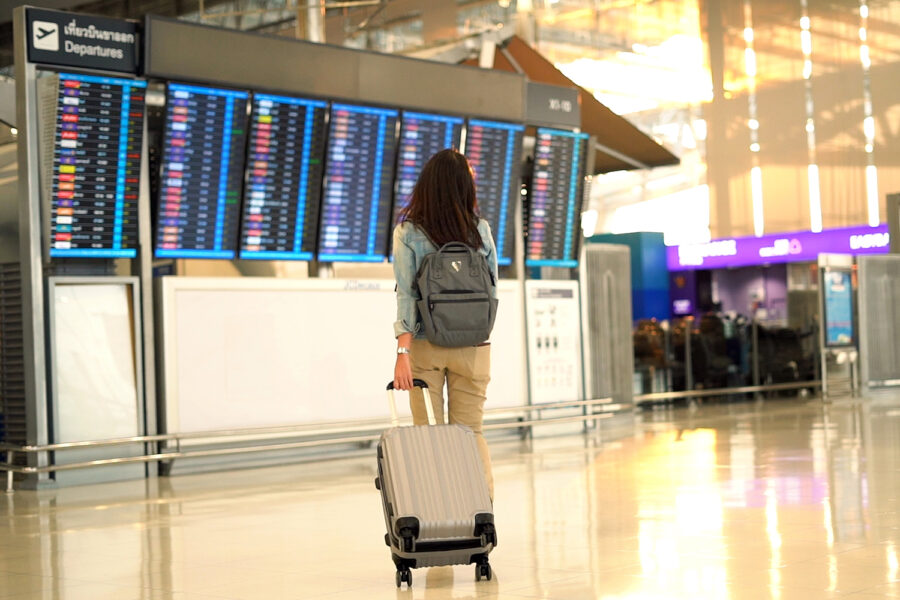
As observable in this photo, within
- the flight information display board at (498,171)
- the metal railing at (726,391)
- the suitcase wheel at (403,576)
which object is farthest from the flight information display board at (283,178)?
the metal railing at (726,391)

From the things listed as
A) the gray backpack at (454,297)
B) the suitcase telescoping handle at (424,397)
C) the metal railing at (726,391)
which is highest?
the gray backpack at (454,297)

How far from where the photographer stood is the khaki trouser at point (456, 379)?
4.92 metres

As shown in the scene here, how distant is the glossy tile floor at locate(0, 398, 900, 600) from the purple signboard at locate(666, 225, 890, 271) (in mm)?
10720

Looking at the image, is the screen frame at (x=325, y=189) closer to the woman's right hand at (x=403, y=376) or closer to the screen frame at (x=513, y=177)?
A: the screen frame at (x=513, y=177)

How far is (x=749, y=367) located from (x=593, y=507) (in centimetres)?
1181

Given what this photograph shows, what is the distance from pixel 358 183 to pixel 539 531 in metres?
5.17

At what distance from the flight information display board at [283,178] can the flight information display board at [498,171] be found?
1.72 m

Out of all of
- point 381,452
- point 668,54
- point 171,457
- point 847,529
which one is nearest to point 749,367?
point 668,54

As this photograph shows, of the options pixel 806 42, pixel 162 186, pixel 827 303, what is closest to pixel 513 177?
pixel 162 186

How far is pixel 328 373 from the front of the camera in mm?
10047

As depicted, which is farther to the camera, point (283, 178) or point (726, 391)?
point (726, 391)

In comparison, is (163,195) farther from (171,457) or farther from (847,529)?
(847,529)

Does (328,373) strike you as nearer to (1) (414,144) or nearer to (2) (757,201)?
(1) (414,144)

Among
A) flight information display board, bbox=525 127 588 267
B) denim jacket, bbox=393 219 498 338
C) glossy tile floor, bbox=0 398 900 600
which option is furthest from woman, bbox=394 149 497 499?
flight information display board, bbox=525 127 588 267
